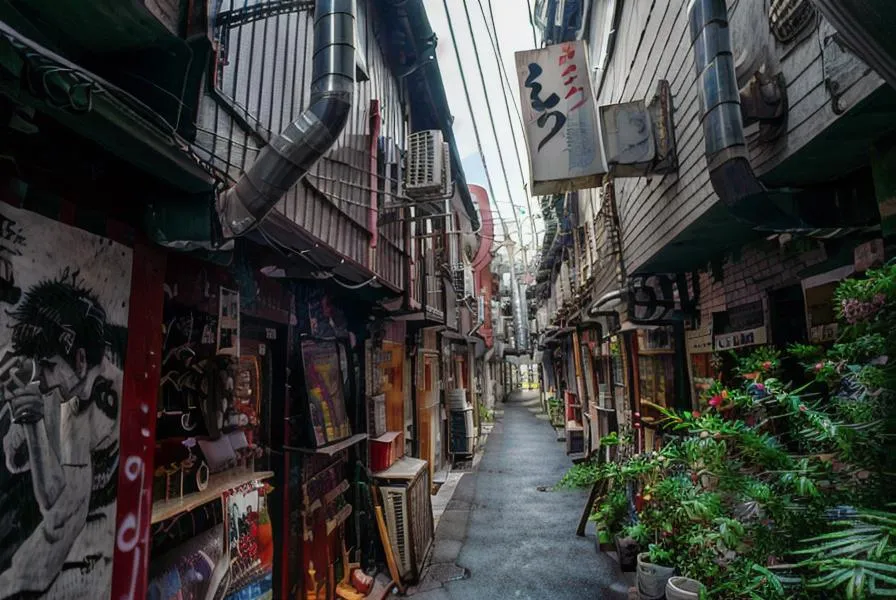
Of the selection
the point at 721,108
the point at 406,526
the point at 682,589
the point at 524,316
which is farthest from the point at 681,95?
the point at 524,316

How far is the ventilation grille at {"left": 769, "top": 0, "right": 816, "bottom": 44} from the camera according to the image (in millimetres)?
3400

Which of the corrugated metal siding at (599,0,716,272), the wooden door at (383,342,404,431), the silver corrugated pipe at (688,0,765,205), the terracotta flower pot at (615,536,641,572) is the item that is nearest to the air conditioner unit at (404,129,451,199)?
the corrugated metal siding at (599,0,716,272)

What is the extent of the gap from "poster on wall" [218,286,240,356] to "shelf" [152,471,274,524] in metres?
1.12

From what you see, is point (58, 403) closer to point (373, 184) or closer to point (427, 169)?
point (373, 184)

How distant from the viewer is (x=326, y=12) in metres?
3.71

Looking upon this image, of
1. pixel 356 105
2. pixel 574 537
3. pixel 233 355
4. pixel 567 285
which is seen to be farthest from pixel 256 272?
pixel 567 285

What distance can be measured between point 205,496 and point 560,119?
5.89 m

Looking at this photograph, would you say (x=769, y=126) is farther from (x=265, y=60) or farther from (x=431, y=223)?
(x=431, y=223)

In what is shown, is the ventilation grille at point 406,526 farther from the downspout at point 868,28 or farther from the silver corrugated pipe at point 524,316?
the silver corrugated pipe at point 524,316

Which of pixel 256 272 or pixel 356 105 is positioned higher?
pixel 356 105

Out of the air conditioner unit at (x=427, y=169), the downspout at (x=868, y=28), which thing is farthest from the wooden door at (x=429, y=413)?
the downspout at (x=868, y=28)

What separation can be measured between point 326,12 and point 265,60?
1029mm

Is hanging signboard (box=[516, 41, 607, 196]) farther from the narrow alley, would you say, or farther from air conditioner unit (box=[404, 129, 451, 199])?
air conditioner unit (box=[404, 129, 451, 199])

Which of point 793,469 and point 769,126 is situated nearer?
point 793,469
